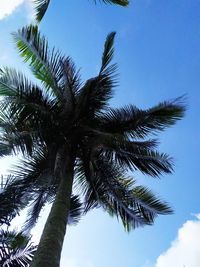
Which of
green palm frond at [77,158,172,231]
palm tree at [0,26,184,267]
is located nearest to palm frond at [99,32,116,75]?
palm tree at [0,26,184,267]

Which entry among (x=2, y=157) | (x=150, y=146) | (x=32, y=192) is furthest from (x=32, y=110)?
(x=150, y=146)

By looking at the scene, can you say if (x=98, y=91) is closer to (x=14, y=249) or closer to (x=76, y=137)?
(x=76, y=137)

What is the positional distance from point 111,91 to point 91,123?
4.05 ft

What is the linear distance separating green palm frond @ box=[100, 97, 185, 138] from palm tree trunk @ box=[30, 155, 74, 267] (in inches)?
94.4

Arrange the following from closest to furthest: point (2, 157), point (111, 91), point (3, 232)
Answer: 1. point (3, 232)
2. point (2, 157)
3. point (111, 91)

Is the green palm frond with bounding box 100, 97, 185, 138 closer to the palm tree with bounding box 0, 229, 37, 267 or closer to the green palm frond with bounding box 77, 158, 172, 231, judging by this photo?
the green palm frond with bounding box 77, 158, 172, 231

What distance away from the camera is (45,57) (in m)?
12.0

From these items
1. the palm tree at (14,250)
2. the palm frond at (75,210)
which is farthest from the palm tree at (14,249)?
the palm frond at (75,210)

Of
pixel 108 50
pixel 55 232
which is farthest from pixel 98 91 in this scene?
pixel 55 232

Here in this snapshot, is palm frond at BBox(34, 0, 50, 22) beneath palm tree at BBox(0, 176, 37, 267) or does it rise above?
above

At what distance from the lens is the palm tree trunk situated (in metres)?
7.61

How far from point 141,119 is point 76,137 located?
191cm

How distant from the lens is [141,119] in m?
11.6

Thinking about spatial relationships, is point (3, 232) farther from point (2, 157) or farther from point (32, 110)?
point (32, 110)
